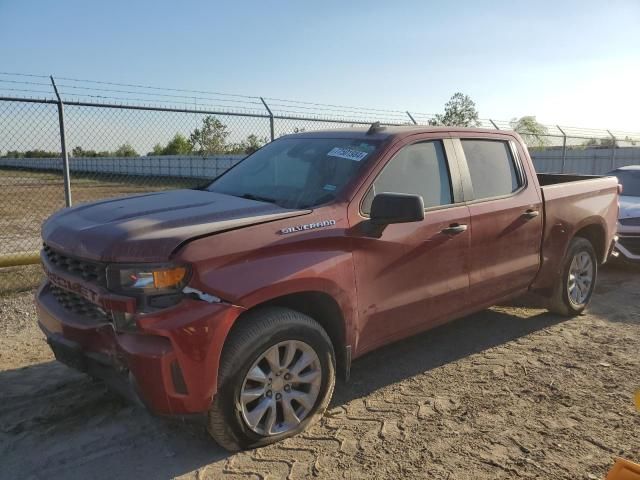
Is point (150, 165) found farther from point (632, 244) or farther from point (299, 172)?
point (299, 172)

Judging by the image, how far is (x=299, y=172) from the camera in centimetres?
383

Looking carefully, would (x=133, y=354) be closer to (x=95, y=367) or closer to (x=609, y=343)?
(x=95, y=367)

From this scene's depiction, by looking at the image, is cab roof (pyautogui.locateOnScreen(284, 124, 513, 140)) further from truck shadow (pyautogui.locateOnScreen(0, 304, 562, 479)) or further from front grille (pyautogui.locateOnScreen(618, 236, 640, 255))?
front grille (pyautogui.locateOnScreen(618, 236, 640, 255))

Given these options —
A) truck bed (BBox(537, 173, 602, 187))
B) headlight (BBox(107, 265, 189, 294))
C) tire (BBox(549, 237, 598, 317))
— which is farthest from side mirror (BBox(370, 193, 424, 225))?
truck bed (BBox(537, 173, 602, 187))

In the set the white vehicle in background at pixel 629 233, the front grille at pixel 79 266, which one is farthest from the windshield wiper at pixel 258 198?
the white vehicle in background at pixel 629 233

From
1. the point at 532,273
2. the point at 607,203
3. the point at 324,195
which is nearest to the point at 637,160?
the point at 607,203

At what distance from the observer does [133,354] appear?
2609 millimetres

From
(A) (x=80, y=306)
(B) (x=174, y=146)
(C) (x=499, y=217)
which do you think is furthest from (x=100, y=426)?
(B) (x=174, y=146)

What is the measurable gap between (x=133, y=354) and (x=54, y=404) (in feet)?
4.66

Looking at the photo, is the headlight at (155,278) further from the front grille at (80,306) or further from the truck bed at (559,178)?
the truck bed at (559,178)

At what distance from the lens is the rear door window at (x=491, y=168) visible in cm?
434

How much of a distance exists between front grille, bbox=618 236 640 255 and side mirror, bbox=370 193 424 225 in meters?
5.75

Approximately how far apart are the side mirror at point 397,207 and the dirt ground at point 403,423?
1297 mm

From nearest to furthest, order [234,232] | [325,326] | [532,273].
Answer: [234,232]
[325,326]
[532,273]
